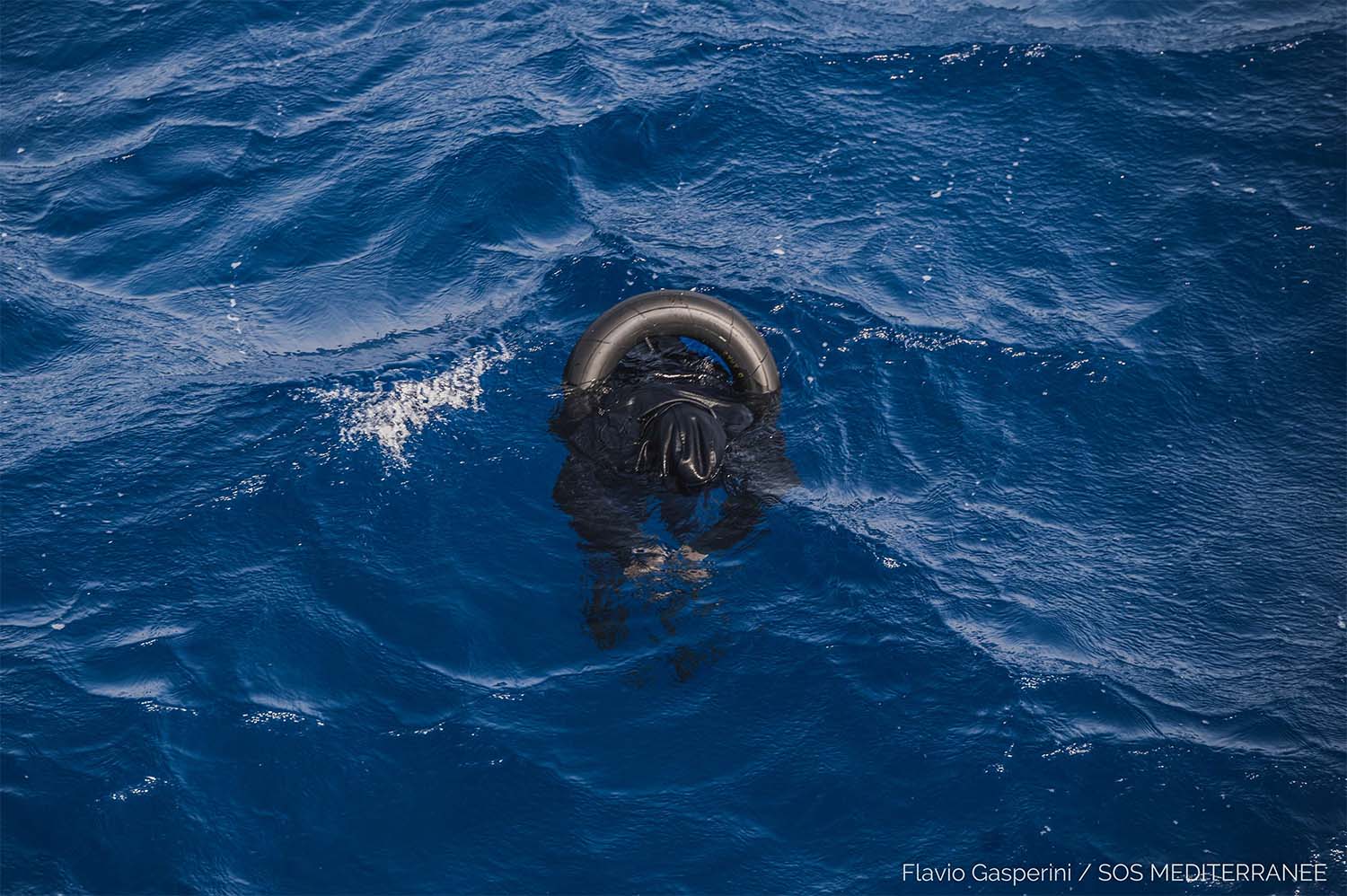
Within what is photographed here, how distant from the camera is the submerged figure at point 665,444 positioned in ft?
33.3

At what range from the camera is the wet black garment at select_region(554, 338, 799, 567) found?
10211mm

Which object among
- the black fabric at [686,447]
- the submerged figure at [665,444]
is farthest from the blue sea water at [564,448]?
the black fabric at [686,447]

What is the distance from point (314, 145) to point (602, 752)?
10335 mm

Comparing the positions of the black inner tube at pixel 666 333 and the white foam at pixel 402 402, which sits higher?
the black inner tube at pixel 666 333

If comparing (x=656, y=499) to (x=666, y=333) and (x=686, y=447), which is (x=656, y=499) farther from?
(x=666, y=333)

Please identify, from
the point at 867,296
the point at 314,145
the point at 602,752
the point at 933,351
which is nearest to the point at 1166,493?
the point at 933,351

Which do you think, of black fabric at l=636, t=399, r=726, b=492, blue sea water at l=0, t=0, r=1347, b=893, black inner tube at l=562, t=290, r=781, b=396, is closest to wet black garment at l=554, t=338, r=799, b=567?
black fabric at l=636, t=399, r=726, b=492

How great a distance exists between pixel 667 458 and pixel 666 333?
1.59m

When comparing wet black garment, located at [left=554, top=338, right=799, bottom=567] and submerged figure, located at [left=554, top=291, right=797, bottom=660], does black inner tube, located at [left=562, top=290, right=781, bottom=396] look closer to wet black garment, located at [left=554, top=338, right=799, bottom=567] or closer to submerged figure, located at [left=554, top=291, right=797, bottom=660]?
submerged figure, located at [left=554, top=291, right=797, bottom=660]

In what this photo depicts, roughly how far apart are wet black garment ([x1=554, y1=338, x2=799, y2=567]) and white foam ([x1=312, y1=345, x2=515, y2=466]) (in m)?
1.43

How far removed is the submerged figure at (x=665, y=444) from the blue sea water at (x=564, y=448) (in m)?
0.27

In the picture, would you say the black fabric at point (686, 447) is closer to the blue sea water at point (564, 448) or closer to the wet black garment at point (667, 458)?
the wet black garment at point (667, 458)

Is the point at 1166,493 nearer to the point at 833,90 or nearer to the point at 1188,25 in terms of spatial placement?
the point at 833,90

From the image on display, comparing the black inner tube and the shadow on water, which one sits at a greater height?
the black inner tube
